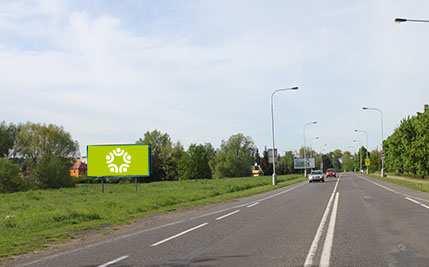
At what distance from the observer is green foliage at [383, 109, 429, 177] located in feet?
220

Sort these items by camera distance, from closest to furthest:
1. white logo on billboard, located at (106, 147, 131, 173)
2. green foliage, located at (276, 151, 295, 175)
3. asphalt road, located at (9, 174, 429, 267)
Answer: asphalt road, located at (9, 174, 429, 267), white logo on billboard, located at (106, 147, 131, 173), green foliage, located at (276, 151, 295, 175)

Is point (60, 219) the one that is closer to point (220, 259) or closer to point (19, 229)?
point (19, 229)

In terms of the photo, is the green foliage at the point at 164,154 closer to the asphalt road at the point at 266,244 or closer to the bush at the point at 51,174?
the bush at the point at 51,174

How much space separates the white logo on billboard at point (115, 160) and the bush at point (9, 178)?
31.7 metres

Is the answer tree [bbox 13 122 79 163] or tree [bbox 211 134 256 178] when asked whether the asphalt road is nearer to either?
tree [bbox 13 122 79 163]

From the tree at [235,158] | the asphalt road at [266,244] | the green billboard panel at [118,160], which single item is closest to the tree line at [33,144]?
the green billboard panel at [118,160]

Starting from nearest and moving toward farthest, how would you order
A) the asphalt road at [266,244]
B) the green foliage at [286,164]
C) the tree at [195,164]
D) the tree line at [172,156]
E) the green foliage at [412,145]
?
1. the asphalt road at [266,244]
2. the green foliage at [412,145]
3. the tree line at [172,156]
4. the tree at [195,164]
5. the green foliage at [286,164]

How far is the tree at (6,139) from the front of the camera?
359 feet

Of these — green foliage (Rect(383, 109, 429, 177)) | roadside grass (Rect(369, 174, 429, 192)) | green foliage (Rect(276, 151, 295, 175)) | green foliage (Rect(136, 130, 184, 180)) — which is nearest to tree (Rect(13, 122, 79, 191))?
green foliage (Rect(136, 130, 184, 180))

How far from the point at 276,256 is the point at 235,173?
14870 centimetres

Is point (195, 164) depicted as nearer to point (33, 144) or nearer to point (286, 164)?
point (33, 144)

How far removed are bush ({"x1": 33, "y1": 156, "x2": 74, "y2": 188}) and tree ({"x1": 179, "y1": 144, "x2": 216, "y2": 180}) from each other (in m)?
51.0

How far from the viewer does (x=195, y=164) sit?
147 metres

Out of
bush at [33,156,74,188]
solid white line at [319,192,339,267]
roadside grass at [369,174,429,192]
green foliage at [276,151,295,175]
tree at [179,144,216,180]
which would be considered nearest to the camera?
solid white line at [319,192,339,267]
